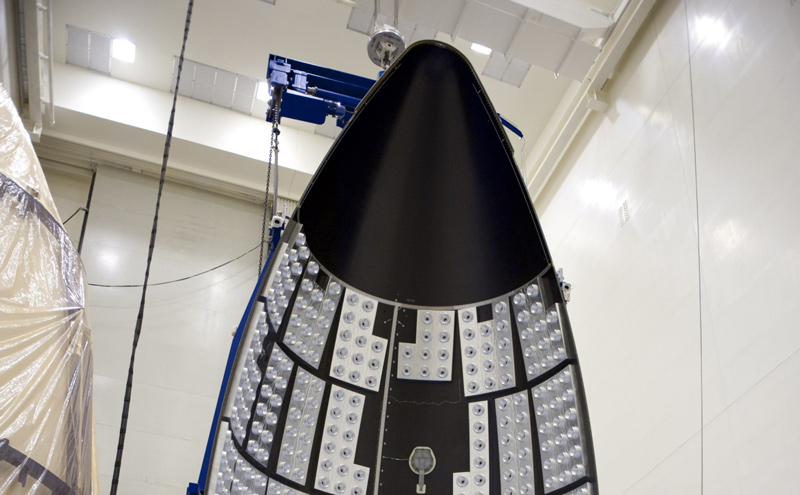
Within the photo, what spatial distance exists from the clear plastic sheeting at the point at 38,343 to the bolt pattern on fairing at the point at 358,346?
202 cm

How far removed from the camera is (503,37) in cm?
1015

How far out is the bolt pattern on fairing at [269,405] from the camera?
4152 millimetres

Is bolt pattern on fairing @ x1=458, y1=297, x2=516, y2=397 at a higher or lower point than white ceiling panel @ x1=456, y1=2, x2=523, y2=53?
lower

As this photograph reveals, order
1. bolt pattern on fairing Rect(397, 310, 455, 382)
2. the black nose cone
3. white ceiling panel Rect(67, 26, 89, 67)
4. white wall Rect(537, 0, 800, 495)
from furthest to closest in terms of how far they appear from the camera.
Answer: white ceiling panel Rect(67, 26, 89, 67)
white wall Rect(537, 0, 800, 495)
bolt pattern on fairing Rect(397, 310, 455, 382)
the black nose cone

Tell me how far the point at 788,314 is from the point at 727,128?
7.30 feet

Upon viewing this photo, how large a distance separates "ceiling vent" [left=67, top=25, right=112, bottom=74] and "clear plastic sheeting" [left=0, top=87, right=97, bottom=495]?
6236mm

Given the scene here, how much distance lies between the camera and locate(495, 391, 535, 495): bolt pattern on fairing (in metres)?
4.29

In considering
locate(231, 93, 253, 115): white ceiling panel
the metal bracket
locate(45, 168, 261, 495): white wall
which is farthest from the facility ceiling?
the metal bracket

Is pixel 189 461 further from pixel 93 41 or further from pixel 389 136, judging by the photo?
pixel 389 136

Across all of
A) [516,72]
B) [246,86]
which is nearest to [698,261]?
[516,72]

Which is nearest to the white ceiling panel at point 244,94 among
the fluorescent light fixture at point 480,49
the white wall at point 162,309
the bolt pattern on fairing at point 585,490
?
the white wall at point 162,309

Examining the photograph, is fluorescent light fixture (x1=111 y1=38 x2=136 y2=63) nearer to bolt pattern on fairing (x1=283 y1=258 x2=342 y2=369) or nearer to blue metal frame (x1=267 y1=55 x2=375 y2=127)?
blue metal frame (x1=267 y1=55 x2=375 y2=127)

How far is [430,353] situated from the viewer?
4.67m

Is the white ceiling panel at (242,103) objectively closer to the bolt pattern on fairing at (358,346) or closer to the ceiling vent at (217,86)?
the ceiling vent at (217,86)
